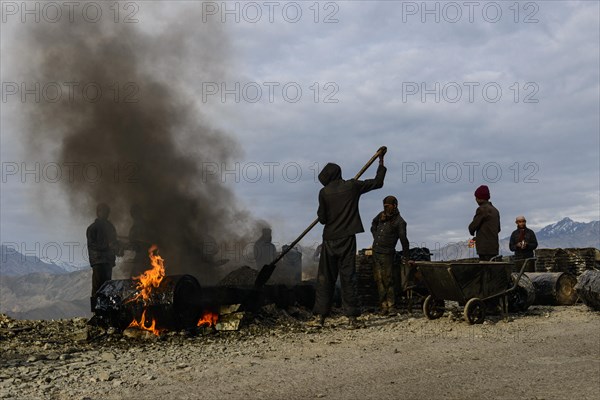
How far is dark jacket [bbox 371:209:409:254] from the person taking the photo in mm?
9922

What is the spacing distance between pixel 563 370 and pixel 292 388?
277cm

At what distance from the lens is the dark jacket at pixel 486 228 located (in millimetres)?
9609

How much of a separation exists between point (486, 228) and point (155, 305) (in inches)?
228

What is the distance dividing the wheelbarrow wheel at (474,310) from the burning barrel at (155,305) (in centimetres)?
416

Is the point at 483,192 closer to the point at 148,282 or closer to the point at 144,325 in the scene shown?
the point at 148,282

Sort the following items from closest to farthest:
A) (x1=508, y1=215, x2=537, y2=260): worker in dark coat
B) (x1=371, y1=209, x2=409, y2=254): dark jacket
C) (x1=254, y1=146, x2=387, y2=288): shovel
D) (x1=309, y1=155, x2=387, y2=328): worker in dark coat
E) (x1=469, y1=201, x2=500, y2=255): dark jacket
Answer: (x1=309, y1=155, x2=387, y2=328): worker in dark coat < (x1=254, y1=146, x2=387, y2=288): shovel < (x1=469, y1=201, x2=500, y2=255): dark jacket < (x1=371, y1=209, x2=409, y2=254): dark jacket < (x1=508, y1=215, x2=537, y2=260): worker in dark coat

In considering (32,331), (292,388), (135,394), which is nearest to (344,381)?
(292,388)

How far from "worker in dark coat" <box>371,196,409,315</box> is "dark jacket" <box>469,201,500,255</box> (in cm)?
126

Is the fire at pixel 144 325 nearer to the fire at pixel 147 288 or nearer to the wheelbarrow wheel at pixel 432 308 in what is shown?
the fire at pixel 147 288

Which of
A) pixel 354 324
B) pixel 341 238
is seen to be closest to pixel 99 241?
pixel 341 238

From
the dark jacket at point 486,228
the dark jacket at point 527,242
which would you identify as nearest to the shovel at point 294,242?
the dark jacket at point 486,228

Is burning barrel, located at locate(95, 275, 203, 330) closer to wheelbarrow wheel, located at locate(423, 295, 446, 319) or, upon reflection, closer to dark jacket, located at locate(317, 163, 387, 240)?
dark jacket, located at locate(317, 163, 387, 240)

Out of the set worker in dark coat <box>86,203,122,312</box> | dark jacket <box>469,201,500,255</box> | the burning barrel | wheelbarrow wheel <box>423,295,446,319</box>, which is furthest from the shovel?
worker in dark coat <box>86,203,122,312</box>

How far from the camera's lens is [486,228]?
968 cm
